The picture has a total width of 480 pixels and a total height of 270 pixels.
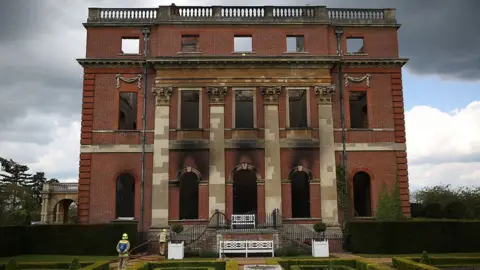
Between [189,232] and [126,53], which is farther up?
[126,53]

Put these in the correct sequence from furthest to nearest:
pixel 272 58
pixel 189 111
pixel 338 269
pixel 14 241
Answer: pixel 189 111 → pixel 272 58 → pixel 14 241 → pixel 338 269

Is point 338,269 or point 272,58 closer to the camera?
point 338,269

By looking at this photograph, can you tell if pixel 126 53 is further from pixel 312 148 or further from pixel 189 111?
pixel 312 148

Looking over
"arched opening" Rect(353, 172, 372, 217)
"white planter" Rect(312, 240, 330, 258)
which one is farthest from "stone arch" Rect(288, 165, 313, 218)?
"white planter" Rect(312, 240, 330, 258)

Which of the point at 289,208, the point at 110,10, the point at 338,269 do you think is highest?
the point at 110,10

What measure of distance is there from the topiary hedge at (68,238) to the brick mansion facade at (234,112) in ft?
9.18

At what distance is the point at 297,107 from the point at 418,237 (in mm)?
10762

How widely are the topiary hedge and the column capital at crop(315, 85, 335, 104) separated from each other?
1249 centimetres

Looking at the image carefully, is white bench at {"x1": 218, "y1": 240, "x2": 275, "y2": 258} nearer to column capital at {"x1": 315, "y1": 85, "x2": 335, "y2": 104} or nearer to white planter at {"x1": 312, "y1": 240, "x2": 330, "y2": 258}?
white planter at {"x1": 312, "y1": 240, "x2": 330, "y2": 258}

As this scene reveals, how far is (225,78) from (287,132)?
15.5 feet

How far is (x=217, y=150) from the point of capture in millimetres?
25672

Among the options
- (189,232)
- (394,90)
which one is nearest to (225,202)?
(189,232)

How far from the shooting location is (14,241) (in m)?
22.2

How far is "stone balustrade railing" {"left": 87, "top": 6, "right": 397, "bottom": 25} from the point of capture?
27156 millimetres
